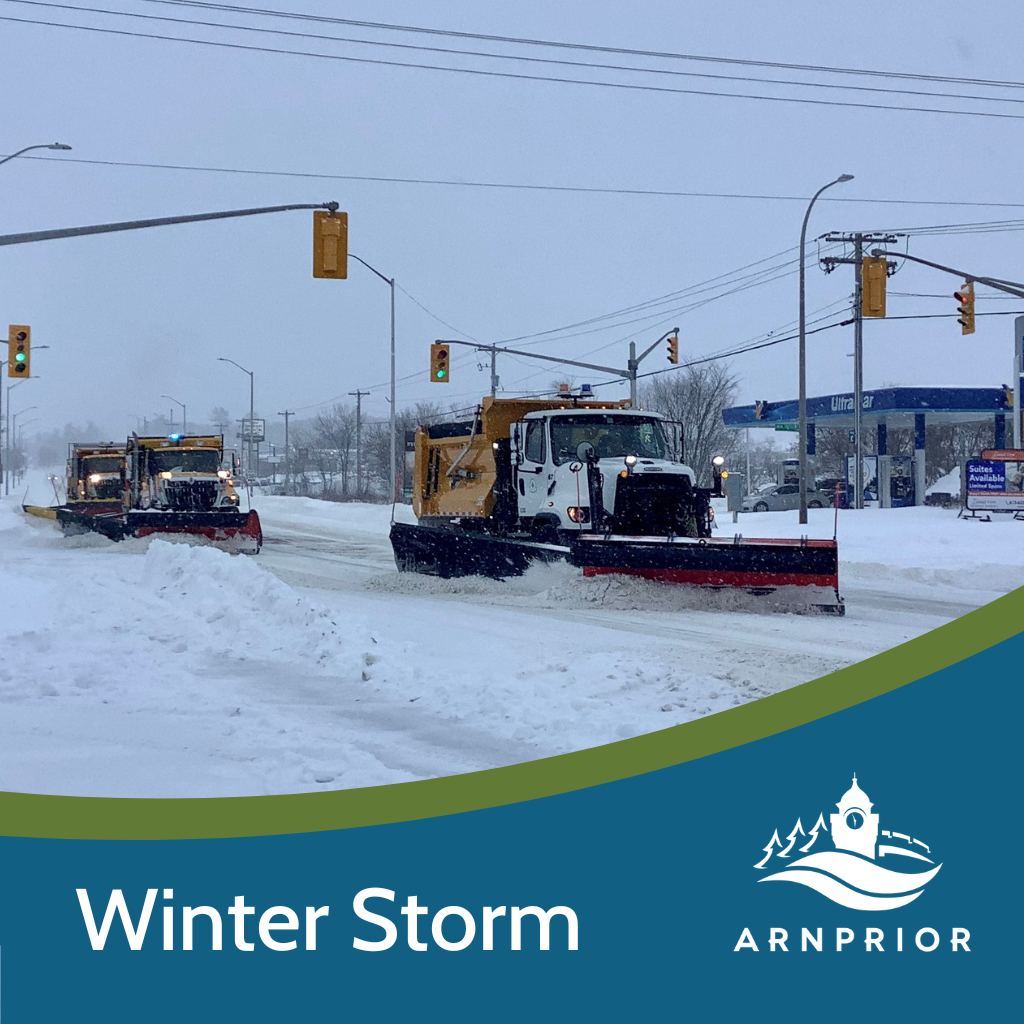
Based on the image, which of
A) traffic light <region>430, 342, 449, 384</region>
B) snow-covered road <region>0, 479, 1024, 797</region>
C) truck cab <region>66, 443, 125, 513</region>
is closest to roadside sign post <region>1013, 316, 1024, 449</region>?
traffic light <region>430, 342, 449, 384</region>

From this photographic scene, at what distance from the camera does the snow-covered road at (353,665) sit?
5.96 m

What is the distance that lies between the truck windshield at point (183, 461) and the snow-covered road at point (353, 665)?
9.49 meters

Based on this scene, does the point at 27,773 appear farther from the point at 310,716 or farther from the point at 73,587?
the point at 73,587

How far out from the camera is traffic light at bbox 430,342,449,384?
31.9m

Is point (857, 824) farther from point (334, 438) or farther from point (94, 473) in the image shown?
point (334, 438)

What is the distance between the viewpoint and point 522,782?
352 centimetres

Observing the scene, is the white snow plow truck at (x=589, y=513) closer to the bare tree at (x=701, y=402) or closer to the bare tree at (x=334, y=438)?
the bare tree at (x=701, y=402)

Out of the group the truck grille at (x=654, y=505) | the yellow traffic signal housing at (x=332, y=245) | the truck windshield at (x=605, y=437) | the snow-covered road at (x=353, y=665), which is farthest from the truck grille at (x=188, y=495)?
the truck grille at (x=654, y=505)

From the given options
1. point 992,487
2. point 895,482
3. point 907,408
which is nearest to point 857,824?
point 992,487

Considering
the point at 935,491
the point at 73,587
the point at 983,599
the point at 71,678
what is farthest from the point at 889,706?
the point at 935,491

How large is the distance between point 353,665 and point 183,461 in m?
18.1

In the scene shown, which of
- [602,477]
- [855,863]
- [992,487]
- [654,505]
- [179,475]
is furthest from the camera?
[992,487]

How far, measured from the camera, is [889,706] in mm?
3223

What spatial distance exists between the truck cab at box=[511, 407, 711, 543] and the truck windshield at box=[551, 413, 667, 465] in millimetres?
13
